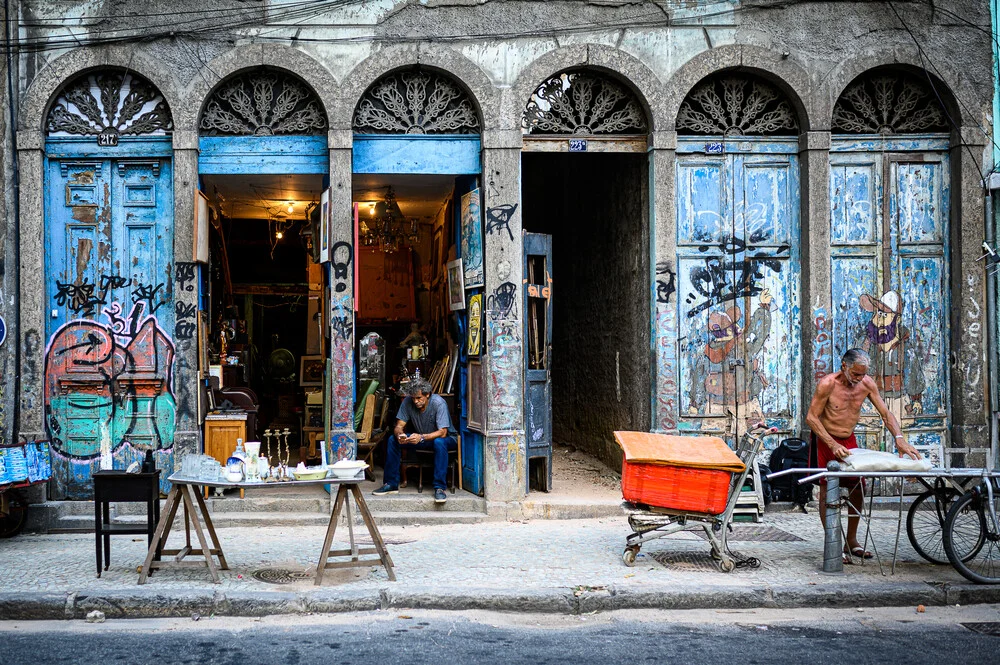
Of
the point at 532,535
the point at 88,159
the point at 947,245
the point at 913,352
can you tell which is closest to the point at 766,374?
the point at 913,352

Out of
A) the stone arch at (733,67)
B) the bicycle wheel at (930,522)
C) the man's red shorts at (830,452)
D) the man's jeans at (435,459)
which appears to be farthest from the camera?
the stone arch at (733,67)

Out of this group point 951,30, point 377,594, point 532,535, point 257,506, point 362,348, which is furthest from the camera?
point 362,348

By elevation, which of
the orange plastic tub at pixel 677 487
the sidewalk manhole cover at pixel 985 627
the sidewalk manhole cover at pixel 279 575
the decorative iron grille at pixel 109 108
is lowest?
the sidewalk manhole cover at pixel 985 627

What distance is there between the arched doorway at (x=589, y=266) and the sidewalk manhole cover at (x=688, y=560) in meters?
2.38

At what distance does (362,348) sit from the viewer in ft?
41.3

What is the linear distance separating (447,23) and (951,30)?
5884mm

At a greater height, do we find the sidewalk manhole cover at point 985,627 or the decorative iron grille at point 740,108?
the decorative iron grille at point 740,108

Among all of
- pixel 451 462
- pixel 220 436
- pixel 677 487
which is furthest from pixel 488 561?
pixel 220 436

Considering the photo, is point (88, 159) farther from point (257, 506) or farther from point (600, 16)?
point (600, 16)

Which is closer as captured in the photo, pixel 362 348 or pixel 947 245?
pixel 947 245

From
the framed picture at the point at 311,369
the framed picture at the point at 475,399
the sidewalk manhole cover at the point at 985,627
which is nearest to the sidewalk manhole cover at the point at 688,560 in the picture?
the sidewalk manhole cover at the point at 985,627

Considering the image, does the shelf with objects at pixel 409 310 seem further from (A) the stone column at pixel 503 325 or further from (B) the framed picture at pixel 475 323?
(A) the stone column at pixel 503 325

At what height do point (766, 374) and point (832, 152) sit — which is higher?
point (832, 152)

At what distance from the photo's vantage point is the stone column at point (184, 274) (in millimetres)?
9789
